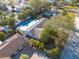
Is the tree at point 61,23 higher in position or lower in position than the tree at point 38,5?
higher

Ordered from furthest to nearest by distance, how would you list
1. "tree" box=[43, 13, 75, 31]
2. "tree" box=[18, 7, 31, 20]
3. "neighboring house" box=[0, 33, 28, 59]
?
1. "tree" box=[18, 7, 31, 20]
2. "tree" box=[43, 13, 75, 31]
3. "neighboring house" box=[0, 33, 28, 59]

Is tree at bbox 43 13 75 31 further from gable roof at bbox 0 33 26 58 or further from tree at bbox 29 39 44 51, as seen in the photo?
gable roof at bbox 0 33 26 58

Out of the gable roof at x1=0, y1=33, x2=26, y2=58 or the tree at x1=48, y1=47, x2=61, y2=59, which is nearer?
the tree at x1=48, y1=47, x2=61, y2=59

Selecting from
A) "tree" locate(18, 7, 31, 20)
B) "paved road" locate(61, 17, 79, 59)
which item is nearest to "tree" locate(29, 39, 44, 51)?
"paved road" locate(61, 17, 79, 59)

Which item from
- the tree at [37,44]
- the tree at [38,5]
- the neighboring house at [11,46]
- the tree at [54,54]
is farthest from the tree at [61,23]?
the tree at [38,5]

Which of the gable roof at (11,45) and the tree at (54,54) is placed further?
the gable roof at (11,45)

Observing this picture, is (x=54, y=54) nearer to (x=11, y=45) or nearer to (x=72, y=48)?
(x=72, y=48)

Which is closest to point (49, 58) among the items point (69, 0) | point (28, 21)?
point (28, 21)

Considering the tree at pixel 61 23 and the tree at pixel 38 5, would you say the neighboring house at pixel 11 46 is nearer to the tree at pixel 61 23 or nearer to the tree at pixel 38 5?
the tree at pixel 61 23
